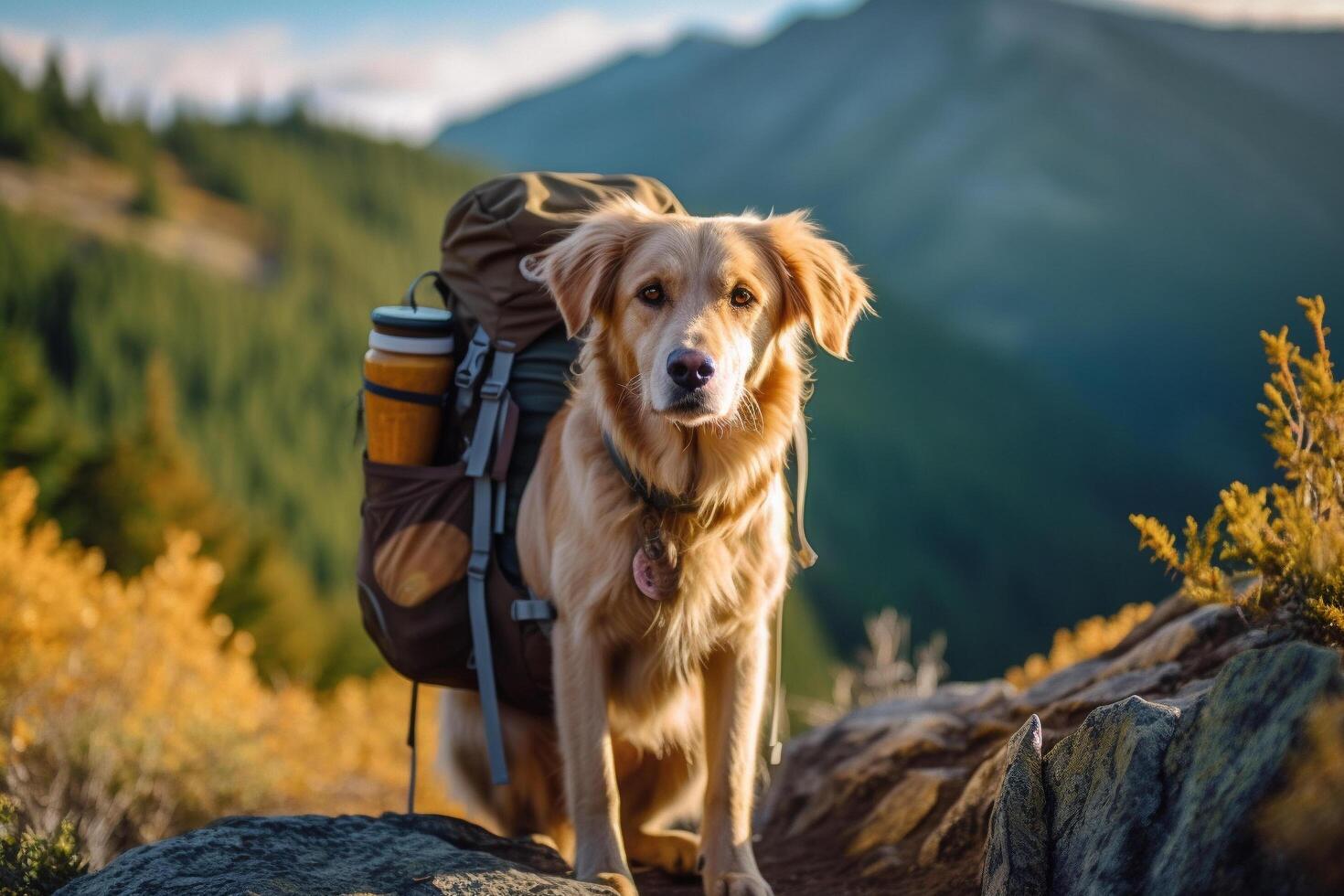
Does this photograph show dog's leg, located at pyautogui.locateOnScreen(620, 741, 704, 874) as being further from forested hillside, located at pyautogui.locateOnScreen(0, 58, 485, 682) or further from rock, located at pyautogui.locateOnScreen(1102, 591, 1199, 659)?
forested hillside, located at pyautogui.locateOnScreen(0, 58, 485, 682)

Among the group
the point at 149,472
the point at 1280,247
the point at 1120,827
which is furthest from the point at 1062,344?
the point at 1120,827

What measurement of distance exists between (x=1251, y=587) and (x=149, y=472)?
2036cm

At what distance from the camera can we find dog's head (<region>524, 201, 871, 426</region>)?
3240 mm

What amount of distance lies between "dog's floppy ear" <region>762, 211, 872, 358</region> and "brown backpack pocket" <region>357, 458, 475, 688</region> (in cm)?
142

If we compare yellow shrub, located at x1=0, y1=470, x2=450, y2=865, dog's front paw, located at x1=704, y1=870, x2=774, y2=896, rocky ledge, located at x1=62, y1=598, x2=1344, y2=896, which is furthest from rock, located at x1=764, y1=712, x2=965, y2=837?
yellow shrub, located at x1=0, y1=470, x2=450, y2=865

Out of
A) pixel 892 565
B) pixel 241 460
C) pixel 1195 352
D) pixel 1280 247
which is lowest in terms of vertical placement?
pixel 892 565

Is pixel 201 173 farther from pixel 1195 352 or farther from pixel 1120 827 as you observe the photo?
pixel 1195 352

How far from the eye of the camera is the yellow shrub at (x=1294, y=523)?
2.75m

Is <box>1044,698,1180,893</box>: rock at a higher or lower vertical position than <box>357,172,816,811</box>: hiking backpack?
lower

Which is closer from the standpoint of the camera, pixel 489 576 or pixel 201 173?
pixel 489 576

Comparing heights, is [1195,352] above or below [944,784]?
above

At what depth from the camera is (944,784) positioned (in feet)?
13.2

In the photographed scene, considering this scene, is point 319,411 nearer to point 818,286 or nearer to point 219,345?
point 219,345

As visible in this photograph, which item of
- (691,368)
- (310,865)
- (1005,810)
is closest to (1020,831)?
(1005,810)
